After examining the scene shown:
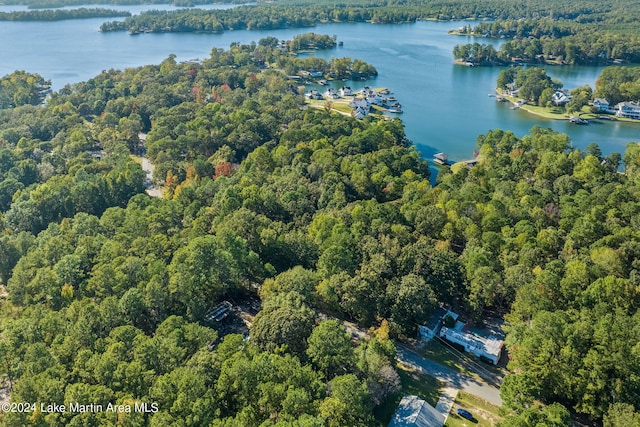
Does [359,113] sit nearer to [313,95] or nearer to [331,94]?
[331,94]

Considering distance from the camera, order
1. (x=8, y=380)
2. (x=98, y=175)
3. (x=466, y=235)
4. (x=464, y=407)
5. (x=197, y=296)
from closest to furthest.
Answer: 1. (x=464, y=407)
2. (x=8, y=380)
3. (x=197, y=296)
4. (x=466, y=235)
5. (x=98, y=175)

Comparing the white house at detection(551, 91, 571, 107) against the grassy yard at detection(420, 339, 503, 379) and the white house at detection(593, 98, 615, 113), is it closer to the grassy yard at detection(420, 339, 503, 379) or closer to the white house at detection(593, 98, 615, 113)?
the white house at detection(593, 98, 615, 113)

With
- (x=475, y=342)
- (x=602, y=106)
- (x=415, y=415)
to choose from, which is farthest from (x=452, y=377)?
(x=602, y=106)

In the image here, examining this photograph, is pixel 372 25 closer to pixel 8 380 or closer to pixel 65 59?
pixel 65 59

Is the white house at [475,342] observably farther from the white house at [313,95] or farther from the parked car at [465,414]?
the white house at [313,95]

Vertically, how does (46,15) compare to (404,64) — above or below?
above

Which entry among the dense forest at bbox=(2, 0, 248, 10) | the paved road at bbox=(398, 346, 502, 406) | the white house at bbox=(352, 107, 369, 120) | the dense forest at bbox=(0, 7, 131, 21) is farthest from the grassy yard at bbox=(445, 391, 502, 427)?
the dense forest at bbox=(2, 0, 248, 10)

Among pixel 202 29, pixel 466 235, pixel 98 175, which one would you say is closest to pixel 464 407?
pixel 466 235
